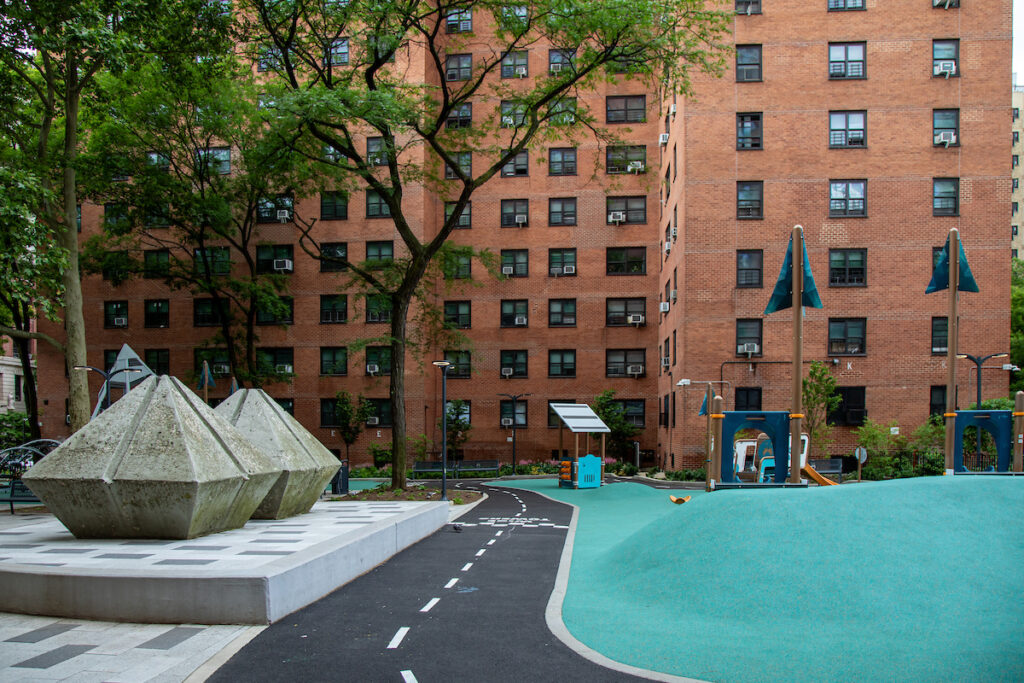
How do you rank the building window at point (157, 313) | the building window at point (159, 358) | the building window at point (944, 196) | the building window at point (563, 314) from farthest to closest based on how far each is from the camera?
the building window at point (563, 314), the building window at point (157, 313), the building window at point (159, 358), the building window at point (944, 196)

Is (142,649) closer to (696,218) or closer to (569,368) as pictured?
(696,218)

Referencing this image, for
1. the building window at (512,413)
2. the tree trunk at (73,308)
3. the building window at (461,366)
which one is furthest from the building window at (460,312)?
the tree trunk at (73,308)

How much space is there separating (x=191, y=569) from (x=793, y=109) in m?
36.3

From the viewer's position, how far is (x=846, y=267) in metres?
38.5

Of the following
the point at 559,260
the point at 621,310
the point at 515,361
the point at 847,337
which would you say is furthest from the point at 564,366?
the point at 847,337

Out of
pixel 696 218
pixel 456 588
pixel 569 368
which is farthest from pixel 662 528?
pixel 569 368

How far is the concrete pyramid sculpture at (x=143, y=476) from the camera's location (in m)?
12.6

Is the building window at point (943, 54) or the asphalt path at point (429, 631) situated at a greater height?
the building window at point (943, 54)

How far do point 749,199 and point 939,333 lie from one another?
10909mm

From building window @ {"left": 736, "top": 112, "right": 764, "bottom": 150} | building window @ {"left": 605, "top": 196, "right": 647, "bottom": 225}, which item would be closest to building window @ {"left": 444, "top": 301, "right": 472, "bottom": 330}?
building window @ {"left": 605, "top": 196, "right": 647, "bottom": 225}

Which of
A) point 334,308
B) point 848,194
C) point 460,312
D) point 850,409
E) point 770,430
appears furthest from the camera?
point 460,312

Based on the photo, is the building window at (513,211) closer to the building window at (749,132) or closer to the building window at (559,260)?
the building window at (559,260)

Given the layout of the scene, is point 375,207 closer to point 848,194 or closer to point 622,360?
point 622,360

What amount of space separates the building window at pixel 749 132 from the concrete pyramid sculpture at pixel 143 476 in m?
31.6
